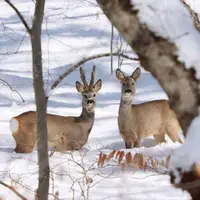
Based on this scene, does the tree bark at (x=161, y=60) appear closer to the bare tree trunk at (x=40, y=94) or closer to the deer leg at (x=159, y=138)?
the bare tree trunk at (x=40, y=94)

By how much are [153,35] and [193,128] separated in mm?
298

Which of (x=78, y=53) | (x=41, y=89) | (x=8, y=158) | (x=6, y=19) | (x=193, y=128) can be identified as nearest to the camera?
(x=193, y=128)

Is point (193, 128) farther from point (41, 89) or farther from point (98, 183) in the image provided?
point (98, 183)

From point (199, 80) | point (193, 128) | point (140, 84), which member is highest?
point (140, 84)

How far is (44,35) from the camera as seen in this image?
58.0ft

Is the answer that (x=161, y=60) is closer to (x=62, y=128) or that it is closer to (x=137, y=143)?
(x=62, y=128)

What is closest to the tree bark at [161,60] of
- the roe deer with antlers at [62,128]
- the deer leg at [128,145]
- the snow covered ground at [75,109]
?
the snow covered ground at [75,109]

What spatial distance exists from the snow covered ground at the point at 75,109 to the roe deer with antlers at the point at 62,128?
19cm

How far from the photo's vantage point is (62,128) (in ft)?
30.7

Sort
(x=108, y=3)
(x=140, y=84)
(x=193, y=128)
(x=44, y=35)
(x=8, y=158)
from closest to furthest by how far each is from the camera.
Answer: (x=193, y=128), (x=108, y=3), (x=8, y=158), (x=140, y=84), (x=44, y=35)

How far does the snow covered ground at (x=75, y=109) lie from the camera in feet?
21.0

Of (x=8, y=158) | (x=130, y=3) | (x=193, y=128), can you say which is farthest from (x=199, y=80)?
(x=8, y=158)

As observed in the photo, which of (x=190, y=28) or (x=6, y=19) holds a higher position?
(x=6, y=19)

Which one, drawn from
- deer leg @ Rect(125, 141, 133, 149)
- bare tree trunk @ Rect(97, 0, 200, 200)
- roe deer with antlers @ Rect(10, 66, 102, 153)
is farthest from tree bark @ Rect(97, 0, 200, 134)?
deer leg @ Rect(125, 141, 133, 149)
